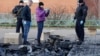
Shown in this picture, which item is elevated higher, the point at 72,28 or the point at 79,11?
the point at 79,11

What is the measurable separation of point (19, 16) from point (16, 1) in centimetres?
1975

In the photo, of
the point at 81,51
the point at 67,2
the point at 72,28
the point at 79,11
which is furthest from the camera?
the point at 67,2

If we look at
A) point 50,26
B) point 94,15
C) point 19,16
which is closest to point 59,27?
point 50,26

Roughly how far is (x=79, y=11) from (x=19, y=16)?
8.87ft

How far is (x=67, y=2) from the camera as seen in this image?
123 ft

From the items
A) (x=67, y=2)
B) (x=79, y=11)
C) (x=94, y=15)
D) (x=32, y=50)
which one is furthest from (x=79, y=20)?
(x=67, y=2)

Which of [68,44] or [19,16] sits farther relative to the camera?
[19,16]

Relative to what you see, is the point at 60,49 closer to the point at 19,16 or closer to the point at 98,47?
the point at 98,47

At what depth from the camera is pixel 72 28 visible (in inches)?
1088

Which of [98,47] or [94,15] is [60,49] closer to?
[98,47]

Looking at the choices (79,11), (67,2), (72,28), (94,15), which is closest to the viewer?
(79,11)

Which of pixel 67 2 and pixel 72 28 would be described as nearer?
pixel 72 28

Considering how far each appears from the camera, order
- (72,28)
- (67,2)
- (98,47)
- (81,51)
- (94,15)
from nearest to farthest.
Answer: (81,51) → (98,47) → (72,28) → (94,15) → (67,2)

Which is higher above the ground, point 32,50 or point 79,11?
point 79,11
